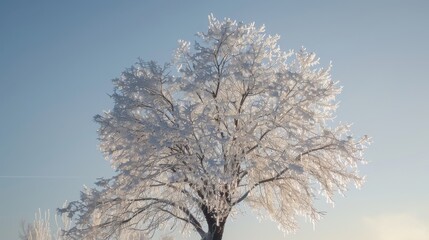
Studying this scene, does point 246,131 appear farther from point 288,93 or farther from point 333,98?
point 333,98

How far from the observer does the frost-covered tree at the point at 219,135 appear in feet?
53.9

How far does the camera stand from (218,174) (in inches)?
559

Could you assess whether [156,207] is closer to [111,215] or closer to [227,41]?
[111,215]

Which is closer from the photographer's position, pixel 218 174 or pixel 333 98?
pixel 218 174

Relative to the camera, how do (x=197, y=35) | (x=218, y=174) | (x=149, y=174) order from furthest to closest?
(x=197, y=35) → (x=149, y=174) → (x=218, y=174)

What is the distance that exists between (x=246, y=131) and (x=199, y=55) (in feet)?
12.7

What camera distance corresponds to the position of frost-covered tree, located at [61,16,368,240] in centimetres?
1642

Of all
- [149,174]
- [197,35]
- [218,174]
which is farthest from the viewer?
[197,35]

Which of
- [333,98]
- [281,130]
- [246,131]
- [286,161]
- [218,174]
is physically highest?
[333,98]

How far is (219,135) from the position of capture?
17031 millimetres

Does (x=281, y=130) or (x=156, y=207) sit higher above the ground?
(x=281, y=130)

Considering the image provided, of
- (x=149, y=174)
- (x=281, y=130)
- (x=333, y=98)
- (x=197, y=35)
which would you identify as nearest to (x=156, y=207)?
(x=149, y=174)

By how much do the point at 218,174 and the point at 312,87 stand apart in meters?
5.97

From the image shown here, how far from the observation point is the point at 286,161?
15.9 meters
